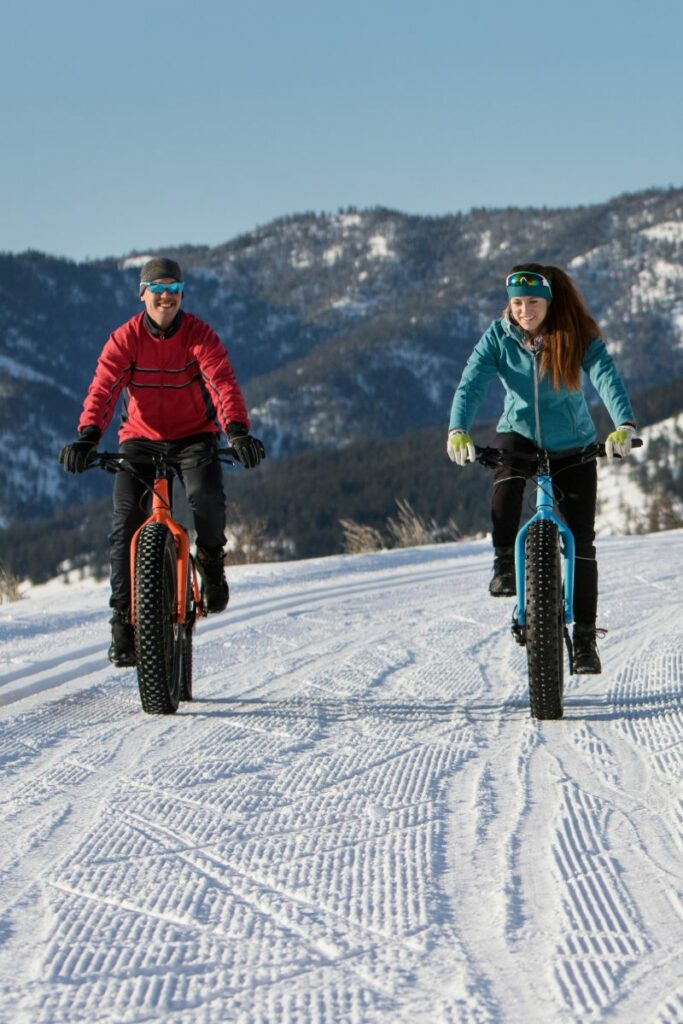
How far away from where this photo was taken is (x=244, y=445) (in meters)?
4.97

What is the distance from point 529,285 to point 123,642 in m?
2.37

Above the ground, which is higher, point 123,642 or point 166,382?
point 166,382

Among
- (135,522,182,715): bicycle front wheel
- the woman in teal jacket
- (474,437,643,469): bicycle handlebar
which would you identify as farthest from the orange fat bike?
the woman in teal jacket

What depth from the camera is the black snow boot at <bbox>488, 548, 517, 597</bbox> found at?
4957mm

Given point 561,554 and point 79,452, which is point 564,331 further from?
point 79,452

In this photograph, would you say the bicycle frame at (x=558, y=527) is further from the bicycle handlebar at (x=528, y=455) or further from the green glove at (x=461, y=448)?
the green glove at (x=461, y=448)

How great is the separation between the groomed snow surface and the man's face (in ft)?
5.75

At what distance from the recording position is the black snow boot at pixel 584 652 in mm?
5156

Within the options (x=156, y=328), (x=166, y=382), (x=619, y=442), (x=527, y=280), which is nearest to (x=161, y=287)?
(x=156, y=328)

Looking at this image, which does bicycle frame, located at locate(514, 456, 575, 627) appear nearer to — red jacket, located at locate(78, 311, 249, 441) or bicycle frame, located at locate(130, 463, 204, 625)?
red jacket, located at locate(78, 311, 249, 441)

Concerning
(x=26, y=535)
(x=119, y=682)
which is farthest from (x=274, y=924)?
(x=26, y=535)

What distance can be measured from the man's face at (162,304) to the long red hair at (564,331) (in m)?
1.49

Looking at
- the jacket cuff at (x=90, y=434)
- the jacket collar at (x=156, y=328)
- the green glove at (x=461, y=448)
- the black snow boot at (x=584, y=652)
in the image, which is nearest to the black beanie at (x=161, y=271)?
the jacket collar at (x=156, y=328)

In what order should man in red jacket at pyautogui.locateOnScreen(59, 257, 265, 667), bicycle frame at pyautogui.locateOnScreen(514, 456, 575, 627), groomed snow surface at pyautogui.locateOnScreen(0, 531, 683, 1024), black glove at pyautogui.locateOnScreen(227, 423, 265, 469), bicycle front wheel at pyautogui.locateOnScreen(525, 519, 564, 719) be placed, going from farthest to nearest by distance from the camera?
man in red jacket at pyautogui.locateOnScreen(59, 257, 265, 667) → black glove at pyautogui.locateOnScreen(227, 423, 265, 469) → bicycle frame at pyautogui.locateOnScreen(514, 456, 575, 627) → bicycle front wheel at pyautogui.locateOnScreen(525, 519, 564, 719) → groomed snow surface at pyautogui.locateOnScreen(0, 531, 683, 1024)
